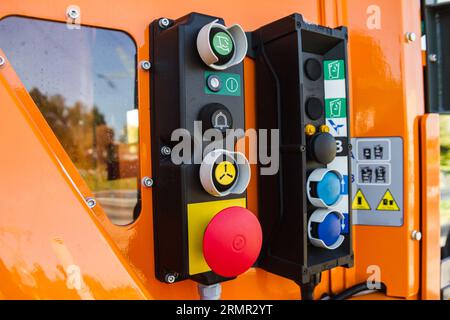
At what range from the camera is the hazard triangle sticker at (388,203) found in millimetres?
1506

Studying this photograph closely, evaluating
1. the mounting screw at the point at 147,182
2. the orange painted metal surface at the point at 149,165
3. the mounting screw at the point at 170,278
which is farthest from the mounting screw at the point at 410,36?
the mounting screw at the point at 170,278

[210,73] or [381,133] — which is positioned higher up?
[210,73]

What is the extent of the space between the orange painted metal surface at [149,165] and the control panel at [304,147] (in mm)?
83

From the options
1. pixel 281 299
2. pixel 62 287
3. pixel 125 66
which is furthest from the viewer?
pixel 281 299

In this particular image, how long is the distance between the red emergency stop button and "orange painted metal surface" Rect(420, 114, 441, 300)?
0.89 m

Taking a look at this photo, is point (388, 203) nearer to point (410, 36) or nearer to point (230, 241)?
point (410, 36)

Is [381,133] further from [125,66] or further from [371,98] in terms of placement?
[125,66]

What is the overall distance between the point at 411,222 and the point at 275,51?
854 millimetres

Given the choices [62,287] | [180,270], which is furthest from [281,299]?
[62,287]

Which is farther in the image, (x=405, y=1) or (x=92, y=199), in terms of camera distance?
(x=405, y=1)

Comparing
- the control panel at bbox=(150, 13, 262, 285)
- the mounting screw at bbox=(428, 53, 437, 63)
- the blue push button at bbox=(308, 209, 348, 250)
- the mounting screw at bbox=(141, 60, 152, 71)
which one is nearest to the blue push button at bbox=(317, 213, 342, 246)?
the blue push button at bbox=(308, 209, 348, 250)

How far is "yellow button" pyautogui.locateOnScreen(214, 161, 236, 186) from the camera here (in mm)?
993

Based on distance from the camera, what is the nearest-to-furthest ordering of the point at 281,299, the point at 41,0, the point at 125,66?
the point at 41,0, the point at 125,66, the point at 281,299

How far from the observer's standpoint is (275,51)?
4.08 feet
